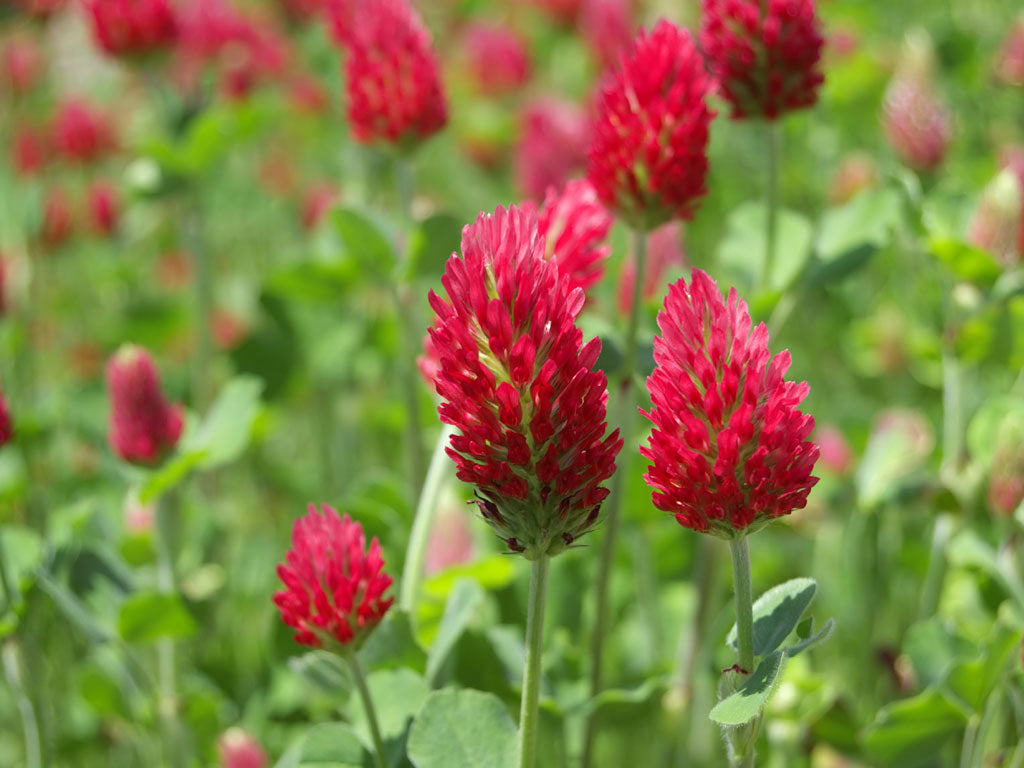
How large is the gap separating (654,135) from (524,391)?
458 millimetres

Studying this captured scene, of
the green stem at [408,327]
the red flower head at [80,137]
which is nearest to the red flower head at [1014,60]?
the green stem at [408,327]

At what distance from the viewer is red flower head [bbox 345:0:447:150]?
1.63 meters

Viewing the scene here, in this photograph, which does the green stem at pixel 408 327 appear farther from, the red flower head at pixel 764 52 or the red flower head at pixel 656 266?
the red flower head at pixel 764 52

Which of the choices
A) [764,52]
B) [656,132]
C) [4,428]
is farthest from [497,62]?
[4,428]

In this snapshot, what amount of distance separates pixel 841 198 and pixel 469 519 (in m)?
1.48

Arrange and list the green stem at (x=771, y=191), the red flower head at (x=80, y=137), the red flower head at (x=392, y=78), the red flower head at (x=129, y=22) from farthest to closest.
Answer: the red flower head at (x=80, y=137) → the red flower head at (x=129, y=22) → the red flower head at (x=392, y=78) → the green stem at (x=771, y=191)

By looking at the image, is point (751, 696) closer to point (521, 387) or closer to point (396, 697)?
point (521, 387)

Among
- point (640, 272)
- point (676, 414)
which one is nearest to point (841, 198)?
point (640, 272)

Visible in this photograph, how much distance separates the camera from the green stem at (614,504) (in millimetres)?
1385

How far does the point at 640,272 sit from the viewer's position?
1.34 meters

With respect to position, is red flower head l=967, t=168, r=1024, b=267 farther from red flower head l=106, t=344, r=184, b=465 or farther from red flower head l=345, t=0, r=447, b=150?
red flower head l=106, t=344, r=184, b=465

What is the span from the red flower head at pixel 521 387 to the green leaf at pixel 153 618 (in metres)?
0.75

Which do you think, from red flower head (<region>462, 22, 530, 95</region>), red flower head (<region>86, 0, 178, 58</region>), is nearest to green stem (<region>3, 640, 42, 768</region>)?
red flower head (<region>86, 0, 178, 58</region>)

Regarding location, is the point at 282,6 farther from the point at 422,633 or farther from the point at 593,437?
the point at 593,437
